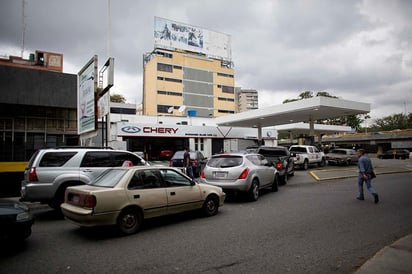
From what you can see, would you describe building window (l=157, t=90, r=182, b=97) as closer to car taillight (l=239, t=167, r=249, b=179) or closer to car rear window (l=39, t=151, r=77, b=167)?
car taillight (l=239, t=167, r=249, b=179)

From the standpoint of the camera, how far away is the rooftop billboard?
2520 inches

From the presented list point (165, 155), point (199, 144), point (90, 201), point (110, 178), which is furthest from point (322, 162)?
point (90, 201)

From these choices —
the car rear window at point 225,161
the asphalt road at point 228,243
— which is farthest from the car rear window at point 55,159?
the car rear window at point 225,161

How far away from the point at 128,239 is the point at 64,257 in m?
1.20

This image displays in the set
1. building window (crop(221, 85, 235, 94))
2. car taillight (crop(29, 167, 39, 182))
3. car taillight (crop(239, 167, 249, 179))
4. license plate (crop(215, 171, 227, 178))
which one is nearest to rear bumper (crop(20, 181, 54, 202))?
car taillight (crop(29, 167, 39, 182))

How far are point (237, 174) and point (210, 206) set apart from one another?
215 cm

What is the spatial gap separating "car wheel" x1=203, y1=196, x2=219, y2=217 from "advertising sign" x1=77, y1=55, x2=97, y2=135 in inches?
354

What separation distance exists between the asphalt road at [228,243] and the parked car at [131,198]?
1.20ft

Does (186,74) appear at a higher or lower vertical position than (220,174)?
higher

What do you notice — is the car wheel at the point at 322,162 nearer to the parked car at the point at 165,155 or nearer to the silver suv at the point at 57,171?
the parked car at the point at 165,155

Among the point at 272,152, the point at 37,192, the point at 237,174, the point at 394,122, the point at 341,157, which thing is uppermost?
the point at 394,122

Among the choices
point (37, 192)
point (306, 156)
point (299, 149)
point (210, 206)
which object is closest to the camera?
point (37, 192)

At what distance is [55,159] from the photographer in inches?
299

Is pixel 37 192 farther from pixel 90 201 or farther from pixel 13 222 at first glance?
pixel 90 201
